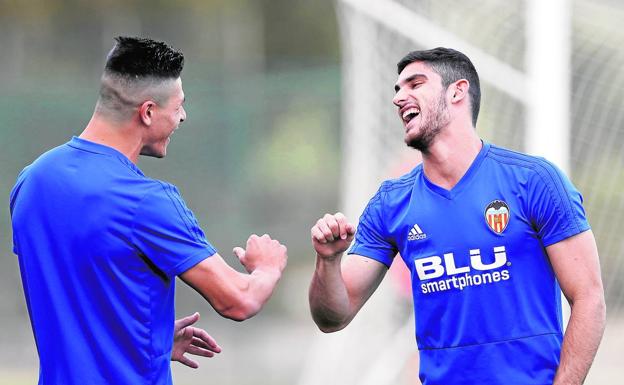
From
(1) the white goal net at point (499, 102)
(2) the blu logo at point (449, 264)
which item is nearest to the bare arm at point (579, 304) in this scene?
(2) the blu logo at point (449, 264)

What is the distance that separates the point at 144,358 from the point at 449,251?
1.04 metres

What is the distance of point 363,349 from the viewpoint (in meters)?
8.36

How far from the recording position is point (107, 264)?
3098mm

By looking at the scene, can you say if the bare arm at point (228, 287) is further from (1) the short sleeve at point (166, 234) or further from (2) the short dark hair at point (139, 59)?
(2) the short dark hair at point (139, 59)

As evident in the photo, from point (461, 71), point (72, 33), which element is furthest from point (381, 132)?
point (72, 33)

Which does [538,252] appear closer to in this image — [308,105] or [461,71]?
[461,71]

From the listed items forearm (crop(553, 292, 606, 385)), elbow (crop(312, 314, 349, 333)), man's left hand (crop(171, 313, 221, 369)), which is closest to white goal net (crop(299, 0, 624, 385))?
elbow (crop(312, 314, 349, 333))

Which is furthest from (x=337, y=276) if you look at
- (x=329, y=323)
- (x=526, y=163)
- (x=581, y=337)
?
(x=581, y=337)

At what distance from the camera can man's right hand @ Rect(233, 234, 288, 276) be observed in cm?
338

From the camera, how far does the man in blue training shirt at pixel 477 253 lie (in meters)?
3.40

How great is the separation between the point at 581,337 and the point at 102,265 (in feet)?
4.69

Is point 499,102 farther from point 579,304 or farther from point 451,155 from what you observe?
point 579,304

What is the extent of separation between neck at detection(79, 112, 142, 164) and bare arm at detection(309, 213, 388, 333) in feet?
2.09

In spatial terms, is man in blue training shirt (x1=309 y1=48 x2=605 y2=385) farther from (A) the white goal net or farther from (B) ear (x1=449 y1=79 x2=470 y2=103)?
(A) the white goal net
